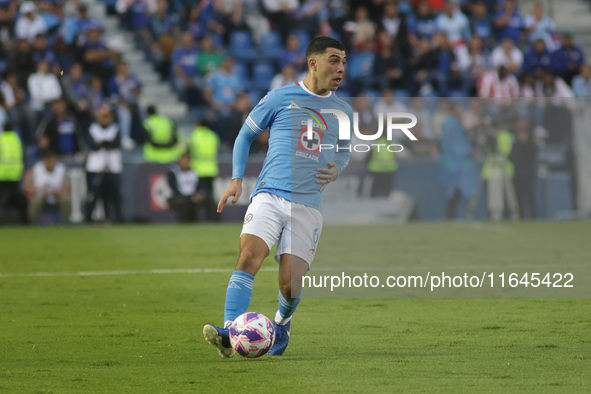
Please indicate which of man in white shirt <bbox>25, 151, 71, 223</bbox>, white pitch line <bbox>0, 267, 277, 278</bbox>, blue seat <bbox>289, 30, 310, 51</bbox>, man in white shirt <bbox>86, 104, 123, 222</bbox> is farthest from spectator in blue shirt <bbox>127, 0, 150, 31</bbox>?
white pitch line <bbox>0, 267, 277, 278</bbox>

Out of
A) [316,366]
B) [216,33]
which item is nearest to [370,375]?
[316,366]

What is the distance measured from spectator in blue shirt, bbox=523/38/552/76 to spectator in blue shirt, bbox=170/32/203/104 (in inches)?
288

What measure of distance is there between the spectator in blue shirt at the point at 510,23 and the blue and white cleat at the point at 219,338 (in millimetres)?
18818

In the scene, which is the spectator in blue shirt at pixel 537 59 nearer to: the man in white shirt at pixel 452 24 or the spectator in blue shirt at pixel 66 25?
the man in white shirt at pixel 452 24

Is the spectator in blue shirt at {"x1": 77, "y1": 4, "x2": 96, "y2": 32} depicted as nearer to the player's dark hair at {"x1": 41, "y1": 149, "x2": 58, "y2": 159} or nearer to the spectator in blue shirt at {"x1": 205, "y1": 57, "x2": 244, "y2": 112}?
the spectator in blue shirt at {"x1": 205, "y1": 57, "x2": 244, "y2": 112}

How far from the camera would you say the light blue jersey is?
20.0 ft

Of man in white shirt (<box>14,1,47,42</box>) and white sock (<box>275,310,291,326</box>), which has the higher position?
man in white shirt (<box>14,1,47,42</box>)

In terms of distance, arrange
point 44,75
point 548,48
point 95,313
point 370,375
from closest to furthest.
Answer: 1. point 370,375
2. point 95,313
3. point 44,75
4. point 548,48

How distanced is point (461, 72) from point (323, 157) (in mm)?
16206

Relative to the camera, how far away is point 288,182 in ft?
19.9

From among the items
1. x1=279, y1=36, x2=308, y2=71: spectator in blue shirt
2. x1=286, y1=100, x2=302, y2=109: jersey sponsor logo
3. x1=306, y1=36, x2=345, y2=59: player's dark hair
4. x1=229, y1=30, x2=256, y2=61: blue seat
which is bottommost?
x1=286, y1=100, x2=302, y2=109: jersey sponsor logo

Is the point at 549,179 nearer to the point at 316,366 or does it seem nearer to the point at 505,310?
the point at 505,310

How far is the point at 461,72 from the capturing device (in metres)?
21.9

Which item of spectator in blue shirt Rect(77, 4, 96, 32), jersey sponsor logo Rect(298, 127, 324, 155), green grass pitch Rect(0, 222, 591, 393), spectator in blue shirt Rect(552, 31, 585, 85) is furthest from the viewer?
spectator in blue shirt Rect(552, 31, 585, 85)
